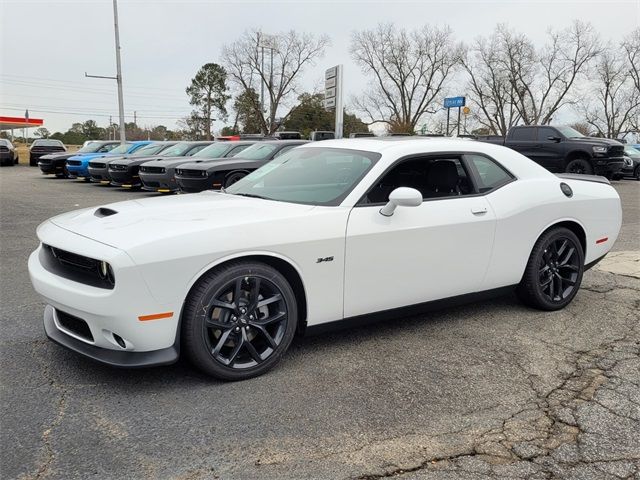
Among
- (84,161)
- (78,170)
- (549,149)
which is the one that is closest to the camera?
(549,149)

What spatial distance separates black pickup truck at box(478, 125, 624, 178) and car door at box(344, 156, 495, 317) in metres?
14.7

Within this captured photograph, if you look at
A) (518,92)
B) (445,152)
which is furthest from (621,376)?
(518,92)

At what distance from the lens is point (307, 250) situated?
11.2ft

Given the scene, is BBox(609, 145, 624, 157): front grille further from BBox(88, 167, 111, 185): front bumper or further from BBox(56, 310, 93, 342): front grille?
BBox(56, 310, 93, 342): front grille

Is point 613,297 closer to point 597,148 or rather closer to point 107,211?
point 107,211

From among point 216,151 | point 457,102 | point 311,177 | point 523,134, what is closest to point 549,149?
point 523,134

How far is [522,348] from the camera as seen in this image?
12.8 feet

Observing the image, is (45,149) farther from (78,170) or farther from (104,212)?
(104,212)

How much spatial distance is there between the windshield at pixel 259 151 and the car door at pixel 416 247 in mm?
8596

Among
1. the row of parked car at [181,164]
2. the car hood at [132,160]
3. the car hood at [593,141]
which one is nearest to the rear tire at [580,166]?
the car hood at [593,141]

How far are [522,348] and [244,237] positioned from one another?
6.90ft

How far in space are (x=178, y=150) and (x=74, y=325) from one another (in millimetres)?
14642

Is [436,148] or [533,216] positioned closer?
[436,148]

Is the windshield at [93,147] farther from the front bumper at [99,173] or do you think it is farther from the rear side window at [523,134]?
the rear side window at [523,134]
